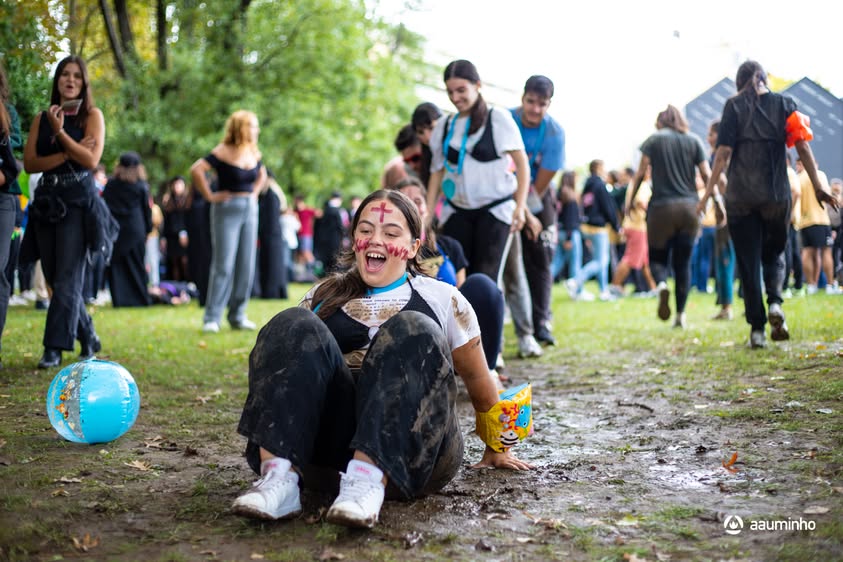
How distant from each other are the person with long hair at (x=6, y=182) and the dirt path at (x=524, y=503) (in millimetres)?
2016

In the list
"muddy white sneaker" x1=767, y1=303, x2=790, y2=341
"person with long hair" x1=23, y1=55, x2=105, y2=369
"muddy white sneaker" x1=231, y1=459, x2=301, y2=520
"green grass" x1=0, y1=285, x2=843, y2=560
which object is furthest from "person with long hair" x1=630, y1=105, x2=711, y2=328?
"muddy white sneaker" x1=231, y1=459, x2=301, y2=520

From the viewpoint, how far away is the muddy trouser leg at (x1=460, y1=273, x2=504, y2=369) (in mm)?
5484

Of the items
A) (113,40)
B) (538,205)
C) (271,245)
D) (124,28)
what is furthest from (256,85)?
(538,205)

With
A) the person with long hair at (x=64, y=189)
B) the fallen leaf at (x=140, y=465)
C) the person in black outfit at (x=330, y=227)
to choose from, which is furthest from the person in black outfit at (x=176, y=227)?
the fallen leaf at (x=140, y=465)

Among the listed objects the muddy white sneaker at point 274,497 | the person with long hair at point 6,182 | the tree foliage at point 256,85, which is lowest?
the muddy white sneaker at point 274,497

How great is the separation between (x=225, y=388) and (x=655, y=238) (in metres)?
5.50

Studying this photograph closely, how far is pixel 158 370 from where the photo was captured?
758 centimetres

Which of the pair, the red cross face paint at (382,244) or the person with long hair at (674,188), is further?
the person with long hair at (674,188)

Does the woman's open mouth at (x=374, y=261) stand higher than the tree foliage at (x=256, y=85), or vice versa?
the tree foliage at (x=256, y=85)

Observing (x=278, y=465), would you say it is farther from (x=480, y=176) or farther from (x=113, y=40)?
(x=113, y=40)

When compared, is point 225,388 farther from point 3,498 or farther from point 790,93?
point 790,93

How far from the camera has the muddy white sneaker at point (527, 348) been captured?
8617 mm

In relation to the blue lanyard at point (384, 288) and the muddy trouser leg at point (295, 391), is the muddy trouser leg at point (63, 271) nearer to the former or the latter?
the blue lanyard at point (384, 288)

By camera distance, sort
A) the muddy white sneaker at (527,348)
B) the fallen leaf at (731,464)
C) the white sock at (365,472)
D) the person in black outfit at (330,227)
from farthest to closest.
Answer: the person in black outfit at (330,227)
the muddy white sneaker at (527,348)
the fallen leaf at (731,464)
the white sock at (365,472)
